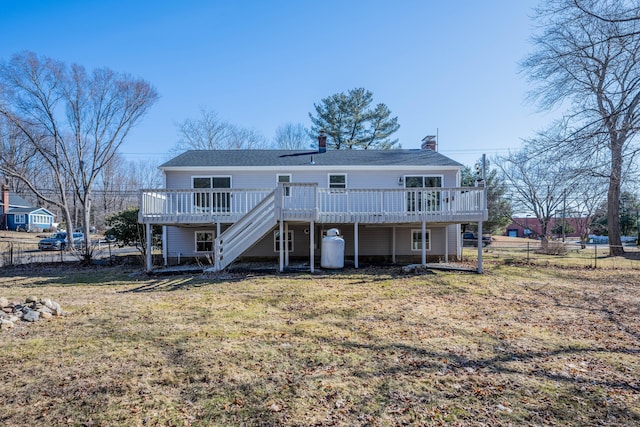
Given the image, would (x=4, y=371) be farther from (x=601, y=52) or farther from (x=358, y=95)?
(x=358, y=95)

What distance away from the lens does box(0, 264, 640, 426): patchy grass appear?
3.02 metres

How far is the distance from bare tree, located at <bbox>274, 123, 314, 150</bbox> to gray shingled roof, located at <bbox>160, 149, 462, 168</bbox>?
20.6 m

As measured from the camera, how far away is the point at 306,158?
15234mm

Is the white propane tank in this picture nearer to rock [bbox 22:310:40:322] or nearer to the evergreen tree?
rock [bbox 22:310:40:322]

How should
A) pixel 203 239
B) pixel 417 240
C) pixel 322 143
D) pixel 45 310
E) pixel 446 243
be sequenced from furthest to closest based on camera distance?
pixel 322 143 < pixel 417 240 < pixel 203 239 < pixel 446 243 < pixel 45 310

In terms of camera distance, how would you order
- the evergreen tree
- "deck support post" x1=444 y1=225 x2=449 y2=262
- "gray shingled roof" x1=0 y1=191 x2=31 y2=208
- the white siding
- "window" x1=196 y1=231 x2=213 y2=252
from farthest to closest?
"gray shingled roof" x1=0 y1=191 x2=31 y2=208
the evergreen tree
"window" x1=196 y1=231 x2=213 y2=252
the white siding
"deck support post" x1=444 y1=225 x2=449 y2=262

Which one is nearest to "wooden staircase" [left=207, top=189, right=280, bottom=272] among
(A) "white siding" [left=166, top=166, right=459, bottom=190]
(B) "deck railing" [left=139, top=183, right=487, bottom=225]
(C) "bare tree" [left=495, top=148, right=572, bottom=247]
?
(B) "deck railing" [left=139, top=183, right=487, bottom=225]

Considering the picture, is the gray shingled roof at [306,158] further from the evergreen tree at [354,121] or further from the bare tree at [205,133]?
the bare tree at [205,133]

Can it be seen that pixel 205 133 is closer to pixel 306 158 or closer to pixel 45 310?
pixel 306 158

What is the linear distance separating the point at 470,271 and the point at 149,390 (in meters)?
10.1

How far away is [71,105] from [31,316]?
2269 centimetres

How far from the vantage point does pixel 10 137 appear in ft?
72.4

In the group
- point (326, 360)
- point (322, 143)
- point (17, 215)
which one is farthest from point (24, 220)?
point (326, 360)

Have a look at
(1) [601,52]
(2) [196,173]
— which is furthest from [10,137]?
(1) [601,52]
